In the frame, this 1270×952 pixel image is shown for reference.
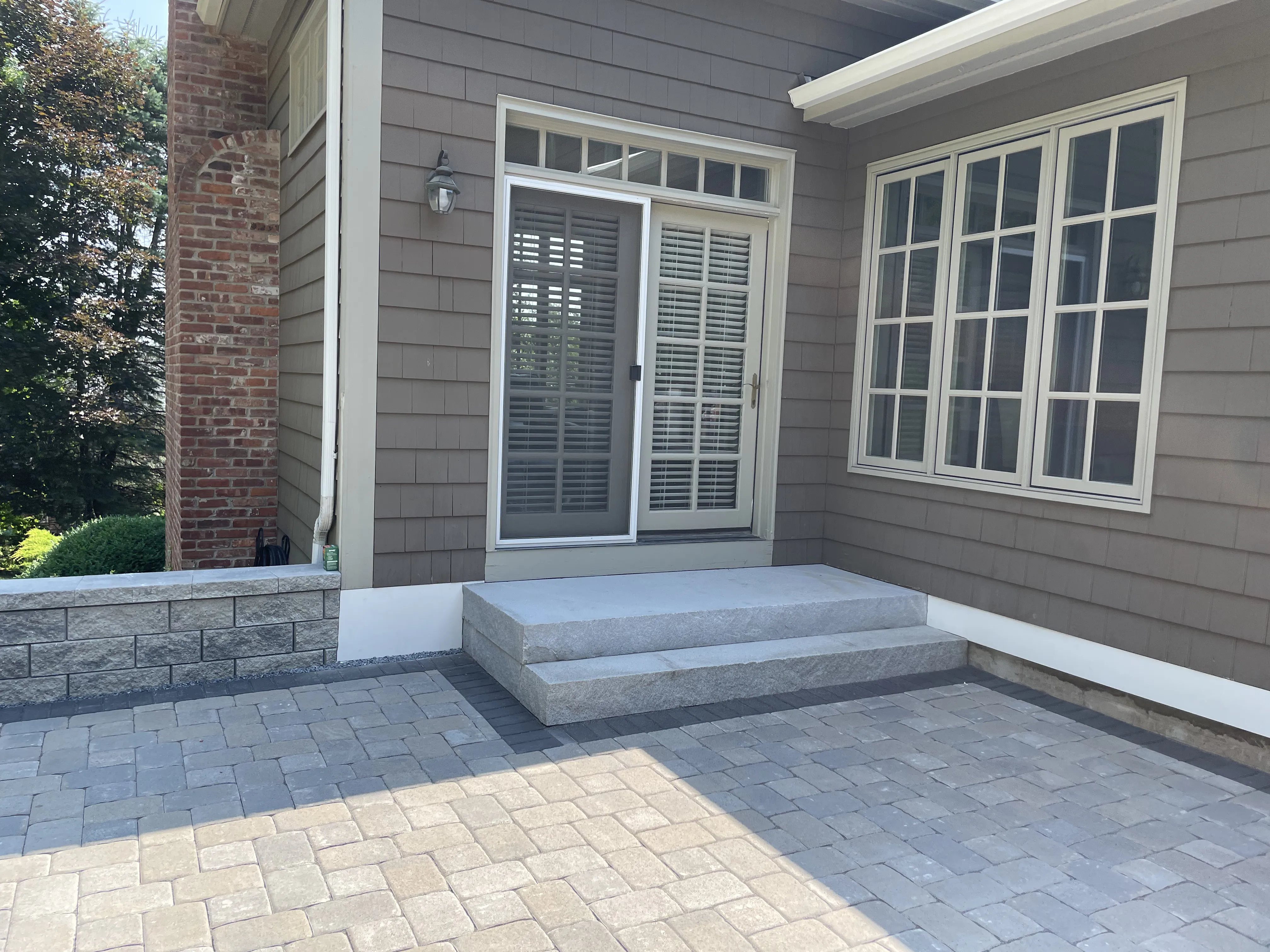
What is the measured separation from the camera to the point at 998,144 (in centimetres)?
421

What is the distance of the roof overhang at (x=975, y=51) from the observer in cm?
344

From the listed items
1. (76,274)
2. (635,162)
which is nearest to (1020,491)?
(635,162)

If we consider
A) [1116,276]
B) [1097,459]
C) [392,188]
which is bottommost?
[1097,459]

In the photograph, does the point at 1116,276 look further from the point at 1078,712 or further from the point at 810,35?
the point at 810,35

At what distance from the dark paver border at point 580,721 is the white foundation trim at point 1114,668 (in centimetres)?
15

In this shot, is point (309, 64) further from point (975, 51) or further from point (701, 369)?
point (975, 51)

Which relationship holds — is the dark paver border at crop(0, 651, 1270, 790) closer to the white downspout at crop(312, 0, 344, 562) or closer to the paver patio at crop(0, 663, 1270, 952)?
the paver patio at crop(0, 663, 1270, 952)

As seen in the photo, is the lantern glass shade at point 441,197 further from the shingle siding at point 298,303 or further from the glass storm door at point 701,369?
the glass storm door at point 701,369

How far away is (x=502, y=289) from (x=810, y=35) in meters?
2.27

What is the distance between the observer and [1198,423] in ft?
11.2

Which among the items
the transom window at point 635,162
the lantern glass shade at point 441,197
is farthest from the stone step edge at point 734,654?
the transom window at point 635,162

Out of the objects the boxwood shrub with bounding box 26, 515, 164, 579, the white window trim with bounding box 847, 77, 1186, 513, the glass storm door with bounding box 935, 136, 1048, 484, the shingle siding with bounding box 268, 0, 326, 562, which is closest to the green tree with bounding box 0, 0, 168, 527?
the boxwood shrub with bounding box 26, 515, 164, 579

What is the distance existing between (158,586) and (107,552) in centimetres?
294

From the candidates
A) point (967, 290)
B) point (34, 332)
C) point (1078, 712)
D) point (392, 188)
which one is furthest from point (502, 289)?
point (34, 332)
